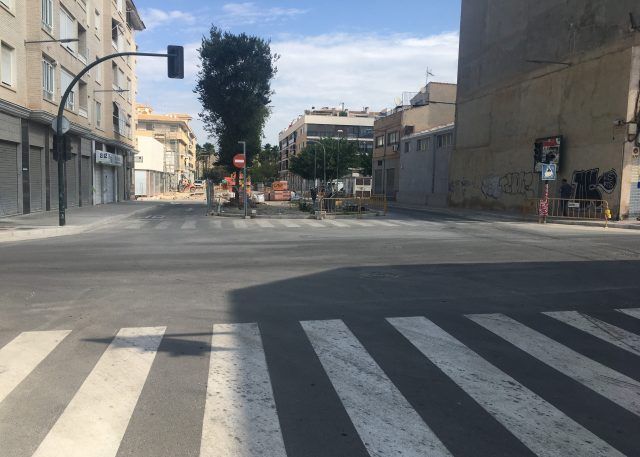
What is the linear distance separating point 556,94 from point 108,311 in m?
25.8

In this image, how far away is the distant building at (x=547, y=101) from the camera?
2202cm

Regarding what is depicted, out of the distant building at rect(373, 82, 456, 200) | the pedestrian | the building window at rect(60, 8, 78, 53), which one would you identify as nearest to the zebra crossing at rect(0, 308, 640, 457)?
the pedestrian

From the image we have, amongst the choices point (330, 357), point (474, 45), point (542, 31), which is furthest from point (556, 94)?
point (330, 357)

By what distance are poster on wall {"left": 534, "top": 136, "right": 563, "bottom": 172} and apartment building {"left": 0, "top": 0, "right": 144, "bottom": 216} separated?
2204 centimetres

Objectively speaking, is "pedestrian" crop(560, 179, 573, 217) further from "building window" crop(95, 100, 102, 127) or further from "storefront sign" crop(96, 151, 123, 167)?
"building window" crop(95, 100, 102, 127)

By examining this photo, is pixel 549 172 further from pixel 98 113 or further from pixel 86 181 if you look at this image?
pixel 98 113

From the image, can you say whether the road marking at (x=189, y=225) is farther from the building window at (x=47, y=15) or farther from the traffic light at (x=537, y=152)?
the traffic light at (x=537, y=152)

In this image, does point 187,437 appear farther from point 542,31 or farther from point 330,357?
point 542,31

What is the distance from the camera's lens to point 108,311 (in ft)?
22.0

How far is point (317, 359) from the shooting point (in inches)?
197

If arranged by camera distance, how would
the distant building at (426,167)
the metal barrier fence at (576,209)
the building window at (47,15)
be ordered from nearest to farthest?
the metal barrier fence at (576,209)
the building window at (47,15)
the distant building at (426,167)

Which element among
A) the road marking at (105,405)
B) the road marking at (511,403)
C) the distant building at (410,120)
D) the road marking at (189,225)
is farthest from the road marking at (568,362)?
the distant building at (410,120)

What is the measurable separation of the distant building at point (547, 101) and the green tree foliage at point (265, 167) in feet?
238

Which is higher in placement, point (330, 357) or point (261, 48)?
point (261, 48)
